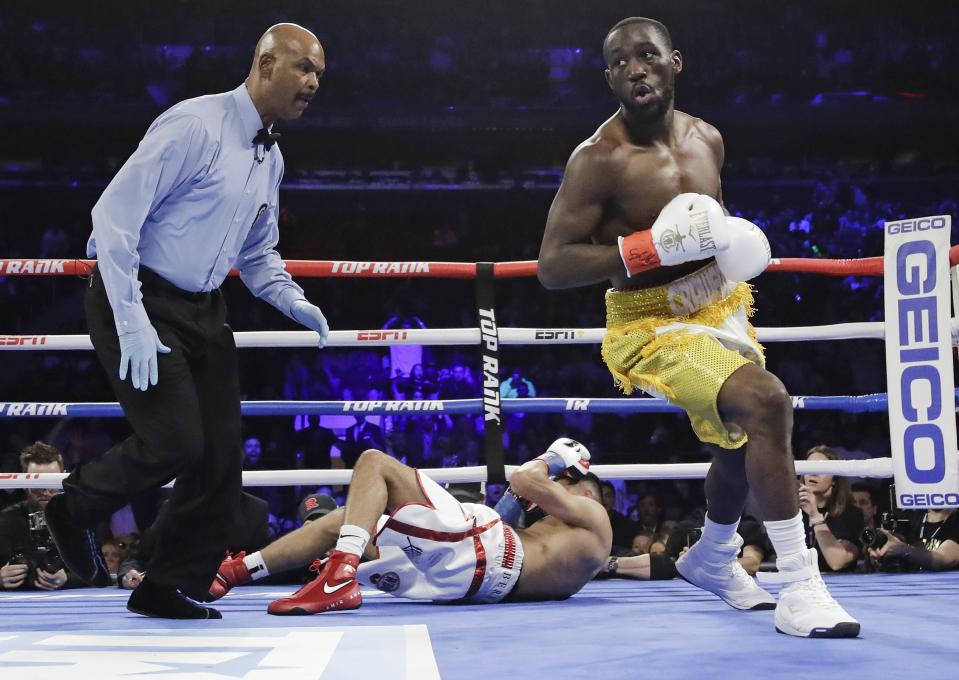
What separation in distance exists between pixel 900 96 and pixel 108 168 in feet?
22.0

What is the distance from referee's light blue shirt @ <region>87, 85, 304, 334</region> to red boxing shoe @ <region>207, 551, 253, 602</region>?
0.72 metres

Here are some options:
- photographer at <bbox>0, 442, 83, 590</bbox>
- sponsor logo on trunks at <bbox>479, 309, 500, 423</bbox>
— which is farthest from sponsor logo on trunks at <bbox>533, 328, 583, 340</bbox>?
photographer at <bbox>0, 442, 83, 590</bbox>

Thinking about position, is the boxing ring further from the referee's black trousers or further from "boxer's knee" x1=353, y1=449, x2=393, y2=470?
"boxer's knee" x1=353, y1=449, x2=393, y2=470

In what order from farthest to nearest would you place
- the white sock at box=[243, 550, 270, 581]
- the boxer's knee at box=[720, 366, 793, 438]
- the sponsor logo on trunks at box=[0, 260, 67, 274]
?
the sponsor logo on trunks at box=[0, 260, 67, 274] → the white sock at box=[243, 550, 270, 581] → the boxer's knee at box=[720, 366, 793, 438]

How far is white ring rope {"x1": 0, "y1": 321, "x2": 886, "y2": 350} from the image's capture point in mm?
2834

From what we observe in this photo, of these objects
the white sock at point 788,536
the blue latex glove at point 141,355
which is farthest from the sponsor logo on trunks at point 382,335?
the white sock at point 788,536

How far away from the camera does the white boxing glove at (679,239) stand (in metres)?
1.96

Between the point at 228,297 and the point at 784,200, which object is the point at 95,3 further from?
the point at 784,200

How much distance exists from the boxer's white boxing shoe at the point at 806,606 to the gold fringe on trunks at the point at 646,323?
397mm

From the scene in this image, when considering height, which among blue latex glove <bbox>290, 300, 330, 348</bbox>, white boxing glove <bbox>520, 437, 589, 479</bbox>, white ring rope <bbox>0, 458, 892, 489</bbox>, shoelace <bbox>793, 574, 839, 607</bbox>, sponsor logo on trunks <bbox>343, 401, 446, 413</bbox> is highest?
blue latex glove <bbox>290, 300, 330, 348</bbox>

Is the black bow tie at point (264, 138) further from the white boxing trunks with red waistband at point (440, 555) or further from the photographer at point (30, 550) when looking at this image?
the photographer at point (30, 550)

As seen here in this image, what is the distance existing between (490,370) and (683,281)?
0.91m

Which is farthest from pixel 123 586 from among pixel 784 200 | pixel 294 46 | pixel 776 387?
pixel 784 200

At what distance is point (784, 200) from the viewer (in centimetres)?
858
